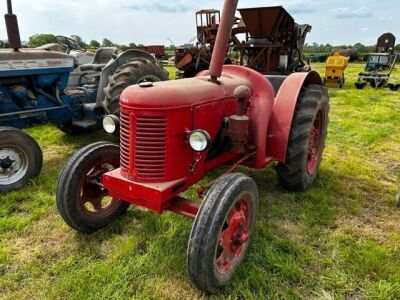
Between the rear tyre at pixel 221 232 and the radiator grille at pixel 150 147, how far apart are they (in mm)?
449

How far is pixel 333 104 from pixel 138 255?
857cm

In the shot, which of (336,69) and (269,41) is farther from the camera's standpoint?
(336,69)

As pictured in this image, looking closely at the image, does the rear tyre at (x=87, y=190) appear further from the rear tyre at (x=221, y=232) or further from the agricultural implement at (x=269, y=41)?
the agricultural implement at (x=269, y=41)

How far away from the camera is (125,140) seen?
2479 millimetres

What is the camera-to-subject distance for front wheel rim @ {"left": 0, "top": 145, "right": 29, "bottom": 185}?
12.1 ft

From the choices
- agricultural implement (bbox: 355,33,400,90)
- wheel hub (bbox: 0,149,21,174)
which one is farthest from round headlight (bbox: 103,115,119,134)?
agricultural implement (bbox: 355,33,400,90)

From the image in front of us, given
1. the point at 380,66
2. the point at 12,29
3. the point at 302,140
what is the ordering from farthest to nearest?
the point at 380,66, the point at 12,29, the point at 302,140

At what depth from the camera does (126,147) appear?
8.11ft

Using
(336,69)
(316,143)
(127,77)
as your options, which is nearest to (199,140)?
(316,143)

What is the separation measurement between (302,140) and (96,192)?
198cm

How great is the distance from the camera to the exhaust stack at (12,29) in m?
4.14

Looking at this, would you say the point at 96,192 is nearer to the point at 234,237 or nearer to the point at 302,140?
the point at 234,237

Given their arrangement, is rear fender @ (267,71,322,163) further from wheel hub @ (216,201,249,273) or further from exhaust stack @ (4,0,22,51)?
exhaust stack @ (4,0,22,51)

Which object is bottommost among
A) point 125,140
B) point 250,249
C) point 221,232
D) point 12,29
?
point 250,249
